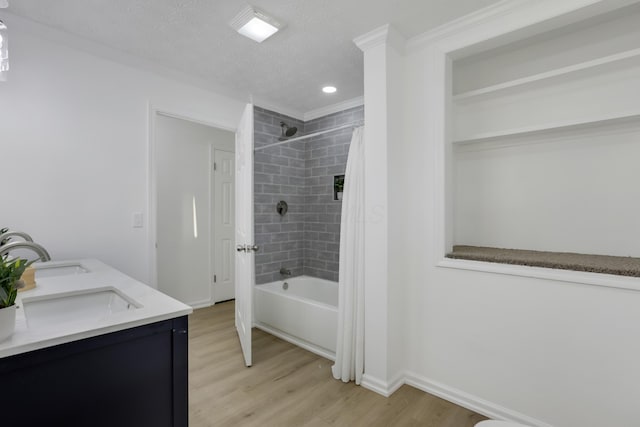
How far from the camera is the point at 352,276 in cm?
229

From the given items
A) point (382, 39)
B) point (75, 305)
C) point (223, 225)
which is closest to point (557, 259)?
point (382, 39)

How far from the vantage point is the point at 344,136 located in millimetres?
3463

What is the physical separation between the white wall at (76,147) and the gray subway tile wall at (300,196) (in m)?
1.13

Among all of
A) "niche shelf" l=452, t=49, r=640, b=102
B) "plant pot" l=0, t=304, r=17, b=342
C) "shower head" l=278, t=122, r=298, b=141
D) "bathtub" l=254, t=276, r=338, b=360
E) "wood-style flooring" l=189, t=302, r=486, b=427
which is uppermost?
"shower head" l=278, t=122, r=298, b=141

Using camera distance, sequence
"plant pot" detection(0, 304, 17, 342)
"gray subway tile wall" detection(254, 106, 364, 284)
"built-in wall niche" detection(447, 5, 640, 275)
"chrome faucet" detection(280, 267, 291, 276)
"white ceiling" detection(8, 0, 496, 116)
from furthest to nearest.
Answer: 1. "chrome faucet" detection(280, 267, 291, 276)
2. "gray subway tile wall" detection(254, 106, 364, 284)
3. "white ceiling" detection(8, 0, 496, 116)
4. "built-in wall niche" detection(447, 5, 640, 275)
5. "plant pot" detection(0, 304, 17, 342)

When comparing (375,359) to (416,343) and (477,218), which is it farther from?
(477,218)

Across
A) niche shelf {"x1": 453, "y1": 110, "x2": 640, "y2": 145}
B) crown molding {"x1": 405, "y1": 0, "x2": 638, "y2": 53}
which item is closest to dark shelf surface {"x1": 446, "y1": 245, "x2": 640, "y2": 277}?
niche shelf {"x1": 453, "y1": 110, "x2": 640, "y2": 145}

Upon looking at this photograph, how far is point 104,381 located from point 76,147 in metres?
1.99

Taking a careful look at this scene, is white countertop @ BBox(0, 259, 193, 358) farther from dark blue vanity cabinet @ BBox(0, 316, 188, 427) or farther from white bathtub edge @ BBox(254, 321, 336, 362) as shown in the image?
white bathtub edge @ BBox(254, 321, 336, 362)

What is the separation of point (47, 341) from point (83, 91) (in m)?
2.16

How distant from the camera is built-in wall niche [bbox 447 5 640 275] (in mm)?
A: 1751

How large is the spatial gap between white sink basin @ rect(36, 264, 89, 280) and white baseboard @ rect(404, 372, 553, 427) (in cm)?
226

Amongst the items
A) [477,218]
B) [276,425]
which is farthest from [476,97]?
[276,425]

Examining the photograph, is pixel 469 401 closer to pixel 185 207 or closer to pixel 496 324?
pixel 496 324
